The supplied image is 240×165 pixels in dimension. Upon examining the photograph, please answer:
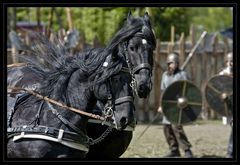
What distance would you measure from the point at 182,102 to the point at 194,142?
9.69 ft

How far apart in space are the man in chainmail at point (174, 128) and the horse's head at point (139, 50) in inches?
198

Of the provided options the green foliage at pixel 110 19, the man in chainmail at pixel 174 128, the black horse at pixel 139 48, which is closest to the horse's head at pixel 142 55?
the black horse at pixel 139 48

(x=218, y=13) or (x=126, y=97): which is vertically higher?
(x=218, y=13)

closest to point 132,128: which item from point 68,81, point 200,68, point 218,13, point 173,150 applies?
point 68,81

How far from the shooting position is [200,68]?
57.4ft

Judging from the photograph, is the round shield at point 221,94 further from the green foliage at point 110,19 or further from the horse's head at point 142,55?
the green foliage at point 110,19

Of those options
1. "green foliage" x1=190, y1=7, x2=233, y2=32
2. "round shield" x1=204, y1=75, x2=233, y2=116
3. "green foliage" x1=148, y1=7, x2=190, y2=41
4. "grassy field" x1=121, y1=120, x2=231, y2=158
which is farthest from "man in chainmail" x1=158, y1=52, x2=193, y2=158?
"green foliage" x1=190, y1=7, x2=233, y2=32

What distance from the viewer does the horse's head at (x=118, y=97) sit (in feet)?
16.3

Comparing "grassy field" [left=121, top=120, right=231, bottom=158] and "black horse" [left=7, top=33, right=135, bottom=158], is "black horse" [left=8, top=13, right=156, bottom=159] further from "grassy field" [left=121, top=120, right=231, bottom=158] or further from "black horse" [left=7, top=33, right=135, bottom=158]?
"grassy field" [left=121, top=120, right=231, bottom=158]

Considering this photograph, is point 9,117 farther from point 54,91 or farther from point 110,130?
point 110,130

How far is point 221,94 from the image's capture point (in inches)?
402

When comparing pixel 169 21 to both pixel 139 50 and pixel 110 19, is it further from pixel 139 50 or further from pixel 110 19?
pixel 139 50

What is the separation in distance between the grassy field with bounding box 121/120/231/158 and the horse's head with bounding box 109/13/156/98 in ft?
15.3

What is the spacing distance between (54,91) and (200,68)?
40.9 feet
